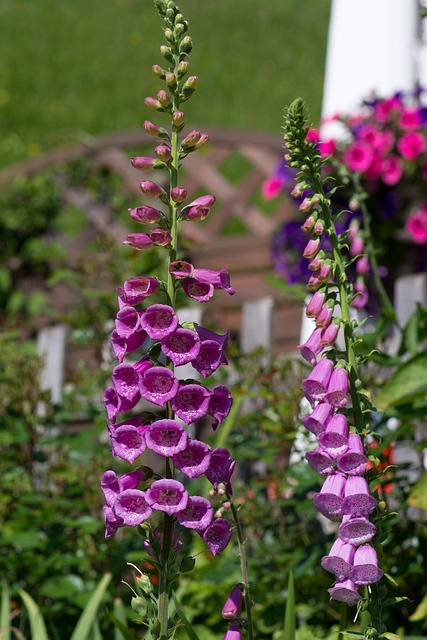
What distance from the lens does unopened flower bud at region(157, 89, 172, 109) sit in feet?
3.89

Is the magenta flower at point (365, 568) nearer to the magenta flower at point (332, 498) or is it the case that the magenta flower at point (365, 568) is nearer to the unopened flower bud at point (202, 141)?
the magenta flower at point (332, 498)

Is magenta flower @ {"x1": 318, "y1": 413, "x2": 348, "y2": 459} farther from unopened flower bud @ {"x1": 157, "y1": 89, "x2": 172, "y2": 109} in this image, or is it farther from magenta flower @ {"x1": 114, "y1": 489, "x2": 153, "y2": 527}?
unopened flower bud @ {"x1": 157, "y1": 89, "x2": 172, "y2": 109}

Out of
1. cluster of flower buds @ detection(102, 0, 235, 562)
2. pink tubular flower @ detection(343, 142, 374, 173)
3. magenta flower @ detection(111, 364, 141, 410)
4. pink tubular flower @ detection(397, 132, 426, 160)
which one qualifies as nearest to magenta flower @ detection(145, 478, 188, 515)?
cluster of flower buds @ detection(102, 0, 235, 562)

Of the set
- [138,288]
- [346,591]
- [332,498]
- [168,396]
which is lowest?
[346,591]

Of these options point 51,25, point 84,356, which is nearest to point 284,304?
point 84,356

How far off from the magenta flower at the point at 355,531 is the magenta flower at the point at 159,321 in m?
0.30

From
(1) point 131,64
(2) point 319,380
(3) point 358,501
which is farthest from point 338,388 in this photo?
(1) point 131,64

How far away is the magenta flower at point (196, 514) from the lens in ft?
3.69

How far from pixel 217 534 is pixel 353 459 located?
0.64 ft

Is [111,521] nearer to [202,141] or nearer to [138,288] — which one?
[138,288]

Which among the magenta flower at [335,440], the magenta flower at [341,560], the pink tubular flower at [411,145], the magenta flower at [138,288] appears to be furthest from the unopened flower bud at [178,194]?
the pink tubular flower at [411,145]

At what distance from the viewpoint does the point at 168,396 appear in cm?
111

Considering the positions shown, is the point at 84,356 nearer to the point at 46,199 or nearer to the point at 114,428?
the point at 46,199

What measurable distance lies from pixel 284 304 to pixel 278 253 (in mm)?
1236
